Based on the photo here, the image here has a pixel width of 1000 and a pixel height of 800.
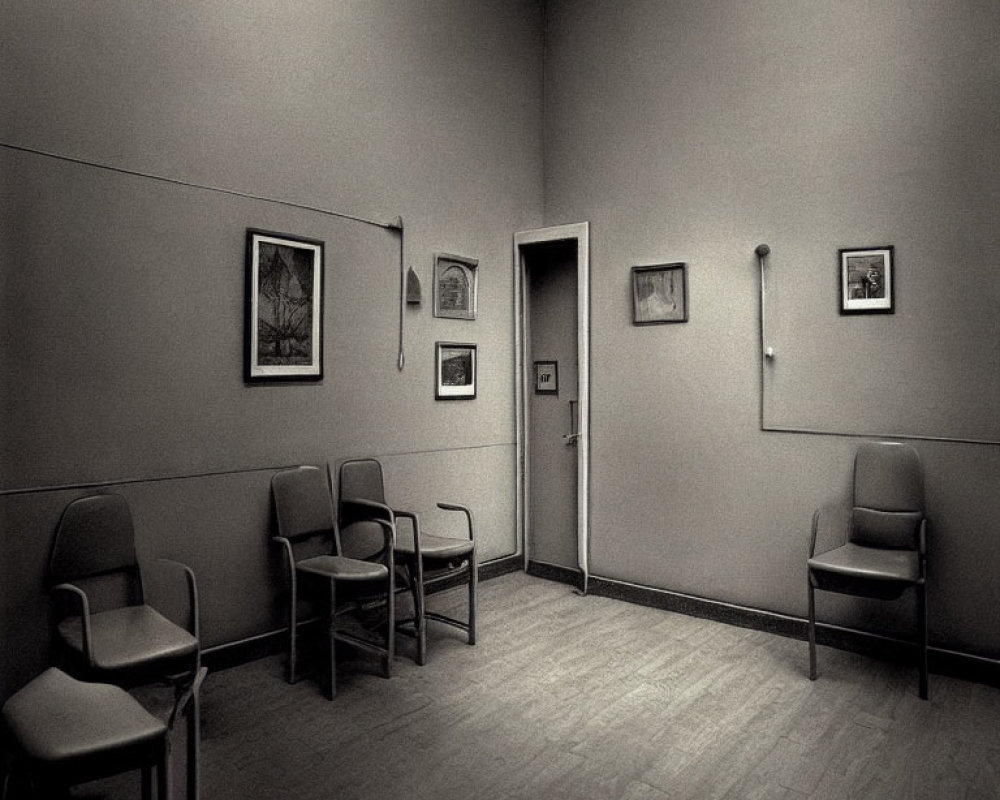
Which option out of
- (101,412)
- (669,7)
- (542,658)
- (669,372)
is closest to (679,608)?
(542,658)

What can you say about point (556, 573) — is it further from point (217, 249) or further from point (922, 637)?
point (217, 249)

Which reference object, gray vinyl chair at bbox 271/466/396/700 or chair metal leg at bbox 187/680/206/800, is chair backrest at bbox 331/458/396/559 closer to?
gray vinyl chair at bbox 271/466/396/700

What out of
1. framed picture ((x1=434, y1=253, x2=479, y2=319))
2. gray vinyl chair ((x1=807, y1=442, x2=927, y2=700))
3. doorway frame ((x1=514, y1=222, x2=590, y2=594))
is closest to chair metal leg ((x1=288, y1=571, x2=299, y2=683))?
framed picture ((x1=434, y1=253, x2=479, y2=319))

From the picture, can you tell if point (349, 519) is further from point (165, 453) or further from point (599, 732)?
point (599, 732)

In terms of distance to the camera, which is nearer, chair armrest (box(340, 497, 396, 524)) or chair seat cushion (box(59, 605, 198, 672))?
chair seat cushion (box(59, 605, 198, 672))

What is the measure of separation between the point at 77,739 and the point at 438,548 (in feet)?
6.99

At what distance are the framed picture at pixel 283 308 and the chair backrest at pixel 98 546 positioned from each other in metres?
0.91

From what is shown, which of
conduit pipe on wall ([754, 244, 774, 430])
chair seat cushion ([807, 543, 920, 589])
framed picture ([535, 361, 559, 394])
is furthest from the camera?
framed picture ([535, 361, 559, 394])

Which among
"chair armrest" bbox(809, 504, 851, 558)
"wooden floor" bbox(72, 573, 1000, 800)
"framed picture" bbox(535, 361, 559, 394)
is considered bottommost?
"wooden floor" bbox(72, 573, 1000, 800)

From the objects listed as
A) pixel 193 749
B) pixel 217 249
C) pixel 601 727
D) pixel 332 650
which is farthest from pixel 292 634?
pixel 217 249

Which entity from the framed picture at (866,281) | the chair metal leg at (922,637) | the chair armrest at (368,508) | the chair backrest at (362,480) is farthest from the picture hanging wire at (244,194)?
the chair metal leg at (922,637)

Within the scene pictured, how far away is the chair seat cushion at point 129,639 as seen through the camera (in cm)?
250

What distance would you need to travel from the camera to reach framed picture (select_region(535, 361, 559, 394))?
5.22 m

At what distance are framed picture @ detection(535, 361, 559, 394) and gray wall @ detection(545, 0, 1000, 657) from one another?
418 millimetres
